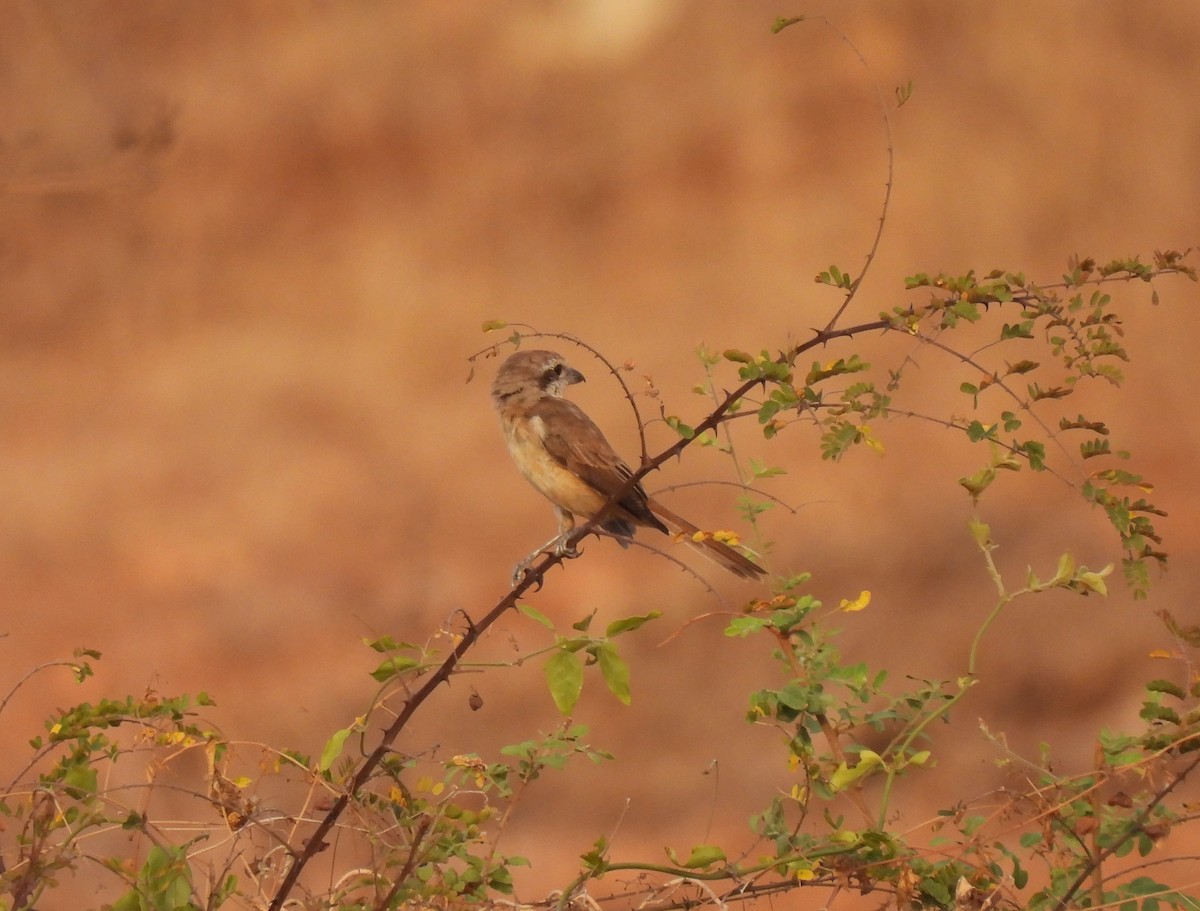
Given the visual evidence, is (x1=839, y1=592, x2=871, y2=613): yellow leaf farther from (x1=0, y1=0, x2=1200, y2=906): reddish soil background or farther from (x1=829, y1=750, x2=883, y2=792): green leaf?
(x1=0, y1=0, x2=1200, y2=906): reddish soil background

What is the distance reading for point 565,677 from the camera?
109 centimetres

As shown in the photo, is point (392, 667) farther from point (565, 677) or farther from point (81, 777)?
point (81, 777)

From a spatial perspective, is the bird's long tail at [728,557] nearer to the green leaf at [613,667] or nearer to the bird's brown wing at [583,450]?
the bird's brown wing at [583,450]

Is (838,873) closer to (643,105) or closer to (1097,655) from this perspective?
(1097,655)

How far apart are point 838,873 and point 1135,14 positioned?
2.51 metres

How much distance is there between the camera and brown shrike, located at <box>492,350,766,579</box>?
2098 mm

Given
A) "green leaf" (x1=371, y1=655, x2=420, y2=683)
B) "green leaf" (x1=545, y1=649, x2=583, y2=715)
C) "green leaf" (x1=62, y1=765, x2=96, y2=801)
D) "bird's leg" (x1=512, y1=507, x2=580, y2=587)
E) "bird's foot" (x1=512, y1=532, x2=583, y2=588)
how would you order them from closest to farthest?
"green leaf" (x1=545, y1=649, x2=583, y2=715) → "green leaf" (x1=371, y1=655, x2=420, y2=683) → "green leaf" (x1=62, y1=765, x2=96, y2=801) → "bird's foot" (x1=512, y1=532, x2=583, y2=588) → "bird's leg" (x1=512, y1=507, x2=580, y2=587)

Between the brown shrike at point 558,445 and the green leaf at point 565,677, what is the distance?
87 centimetres

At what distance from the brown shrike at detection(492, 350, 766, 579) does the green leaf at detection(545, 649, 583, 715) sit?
2.86 ft

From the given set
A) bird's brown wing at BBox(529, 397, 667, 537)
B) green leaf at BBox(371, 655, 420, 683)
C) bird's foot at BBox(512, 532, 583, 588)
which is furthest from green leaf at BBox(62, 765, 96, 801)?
bird's brown wing at BBox(529, 397, 667, 537)

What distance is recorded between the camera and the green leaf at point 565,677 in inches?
42.3

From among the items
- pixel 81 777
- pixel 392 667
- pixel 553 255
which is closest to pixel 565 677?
pixel 392 667

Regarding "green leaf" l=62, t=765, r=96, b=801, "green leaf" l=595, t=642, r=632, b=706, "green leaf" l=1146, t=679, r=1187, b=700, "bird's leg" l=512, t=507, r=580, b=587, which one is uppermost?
"bird's leg" l=512, t=507, r=580, b=587

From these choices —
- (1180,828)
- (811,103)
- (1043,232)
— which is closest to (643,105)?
(811,103)
